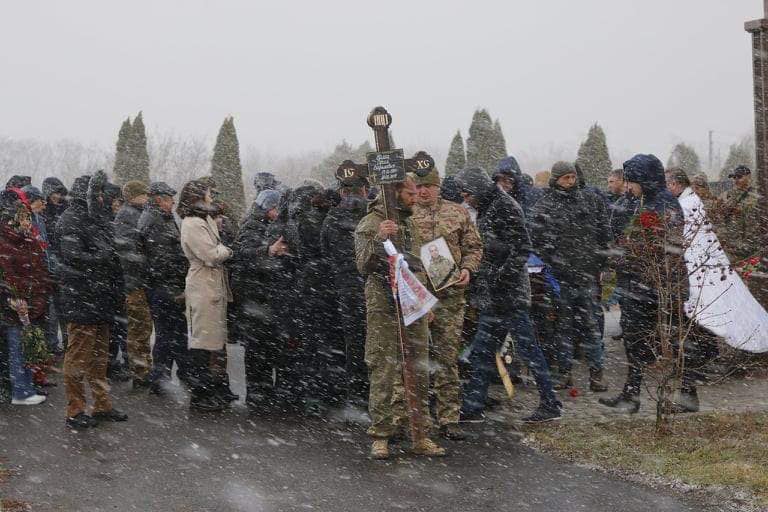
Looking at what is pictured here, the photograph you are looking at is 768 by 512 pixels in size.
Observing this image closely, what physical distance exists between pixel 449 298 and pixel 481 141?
3477 cm

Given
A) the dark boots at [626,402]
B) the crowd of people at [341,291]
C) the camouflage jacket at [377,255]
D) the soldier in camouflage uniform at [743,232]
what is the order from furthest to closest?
the soldier in camouflage uniform at [743,232]
the dark boots at [626,402]
the crowd of people at [341,291]
the camouflage jacket at [377,255]

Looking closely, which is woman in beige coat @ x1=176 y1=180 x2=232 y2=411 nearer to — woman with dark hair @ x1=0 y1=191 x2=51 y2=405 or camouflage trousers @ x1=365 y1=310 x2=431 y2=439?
woman with dark hair @ x1=0 y1=191 x2=51 y2=405

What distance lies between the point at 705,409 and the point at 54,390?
6137mm

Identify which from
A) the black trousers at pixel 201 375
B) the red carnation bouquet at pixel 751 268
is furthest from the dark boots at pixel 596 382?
the black trousers at pixel 201 375

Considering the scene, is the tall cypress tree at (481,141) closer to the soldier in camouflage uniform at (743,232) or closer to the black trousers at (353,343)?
the soldier in camouflage uniform at (743,232)

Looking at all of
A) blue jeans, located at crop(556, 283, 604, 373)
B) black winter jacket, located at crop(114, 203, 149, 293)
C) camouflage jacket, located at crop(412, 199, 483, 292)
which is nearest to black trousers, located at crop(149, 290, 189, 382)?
black winter jacket, located at crop(114, 203, 149, 293)

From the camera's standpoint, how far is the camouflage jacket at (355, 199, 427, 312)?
6543 millimetres

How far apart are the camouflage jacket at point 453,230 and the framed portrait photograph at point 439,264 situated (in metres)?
0.06

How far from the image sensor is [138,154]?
37.0 metres

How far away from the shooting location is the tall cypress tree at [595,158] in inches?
1277

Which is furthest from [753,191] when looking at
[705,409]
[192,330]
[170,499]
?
[170,499]

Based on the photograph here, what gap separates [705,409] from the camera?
7.67m

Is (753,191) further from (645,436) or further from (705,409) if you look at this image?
(645,436)

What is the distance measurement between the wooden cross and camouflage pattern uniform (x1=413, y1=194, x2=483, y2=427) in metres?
0.34
